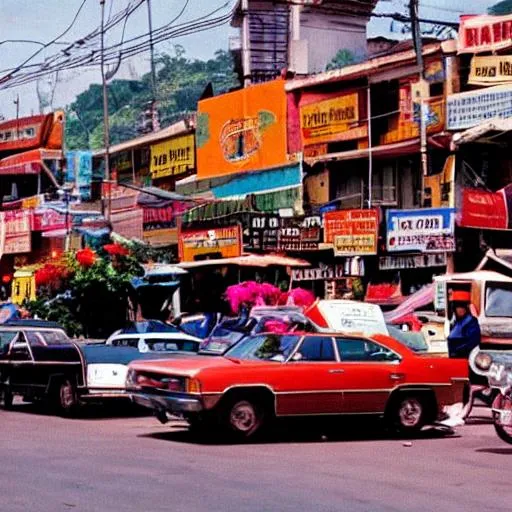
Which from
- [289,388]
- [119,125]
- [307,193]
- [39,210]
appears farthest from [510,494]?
[119,125]

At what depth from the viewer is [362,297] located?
39.4 m

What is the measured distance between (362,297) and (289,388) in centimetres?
2230

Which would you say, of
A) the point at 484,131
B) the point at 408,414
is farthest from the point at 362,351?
the point at 484,131

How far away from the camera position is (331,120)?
41.4 m

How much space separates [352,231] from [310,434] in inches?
792

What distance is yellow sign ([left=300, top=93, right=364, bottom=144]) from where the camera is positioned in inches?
1593

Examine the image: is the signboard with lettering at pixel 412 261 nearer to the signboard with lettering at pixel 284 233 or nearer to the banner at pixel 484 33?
the signboard with lettering at pixel 284 233

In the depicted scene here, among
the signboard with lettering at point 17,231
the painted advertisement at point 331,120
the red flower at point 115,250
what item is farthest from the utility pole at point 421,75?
the signboard with lettering at point 17,231

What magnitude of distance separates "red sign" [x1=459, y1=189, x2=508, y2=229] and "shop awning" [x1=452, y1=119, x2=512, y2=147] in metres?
1.36

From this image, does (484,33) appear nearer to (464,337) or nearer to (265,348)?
(464,337)

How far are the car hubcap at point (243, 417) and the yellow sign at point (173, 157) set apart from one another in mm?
33006

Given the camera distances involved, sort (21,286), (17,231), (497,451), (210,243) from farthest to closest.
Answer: (17,231) → (21,286) → (210,243) → (497,451)

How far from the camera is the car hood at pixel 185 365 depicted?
1694cm

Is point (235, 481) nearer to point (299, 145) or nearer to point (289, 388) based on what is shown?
point (289, 388)
